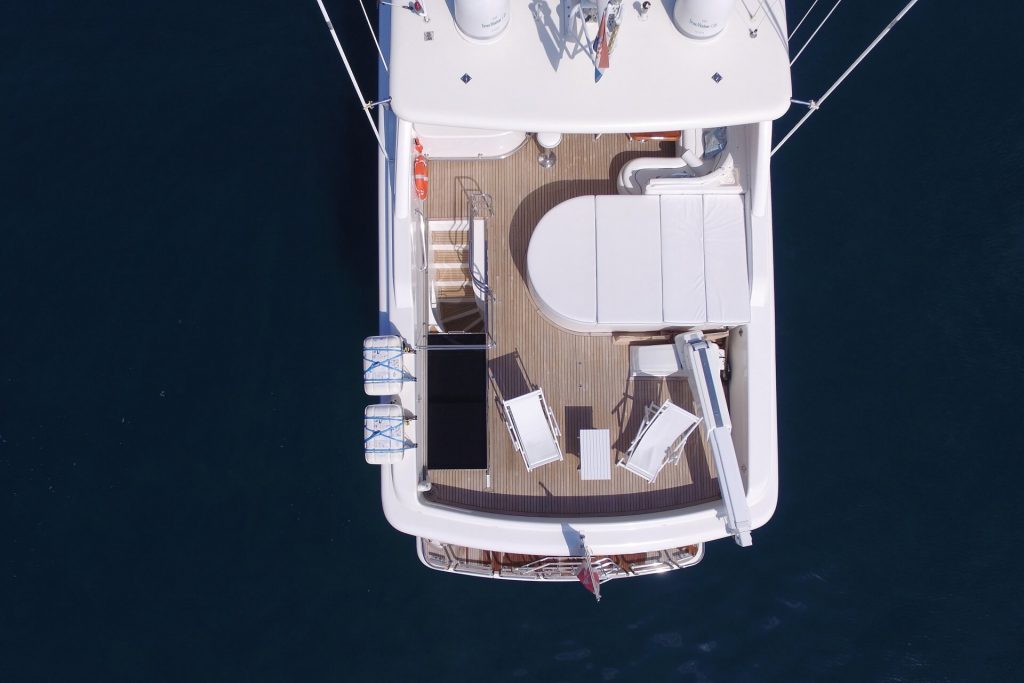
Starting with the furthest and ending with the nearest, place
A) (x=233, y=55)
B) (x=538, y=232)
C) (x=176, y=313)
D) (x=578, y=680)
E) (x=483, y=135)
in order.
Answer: (x=233, y=55) → (x=176, y=313) → (x=578, y=680) → (x=483, y=135) → (x=538, y=232)

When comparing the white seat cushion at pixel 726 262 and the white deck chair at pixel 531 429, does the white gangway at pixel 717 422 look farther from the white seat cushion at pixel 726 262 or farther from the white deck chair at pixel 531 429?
the white deck chair at pixel 531 429

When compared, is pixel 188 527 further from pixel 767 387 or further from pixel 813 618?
pixel 813 618

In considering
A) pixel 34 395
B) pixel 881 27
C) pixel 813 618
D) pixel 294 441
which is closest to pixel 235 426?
pixel 294 441

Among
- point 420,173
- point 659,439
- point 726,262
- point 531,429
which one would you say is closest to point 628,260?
point 726,262

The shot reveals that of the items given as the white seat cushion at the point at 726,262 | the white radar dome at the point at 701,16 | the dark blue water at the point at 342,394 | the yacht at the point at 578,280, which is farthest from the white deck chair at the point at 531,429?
the white radar dome at the point at 701,16

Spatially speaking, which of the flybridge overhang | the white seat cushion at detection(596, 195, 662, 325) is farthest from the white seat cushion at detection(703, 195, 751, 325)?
the flybridge overhang

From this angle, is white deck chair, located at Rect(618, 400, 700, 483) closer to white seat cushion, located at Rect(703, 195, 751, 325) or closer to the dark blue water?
white seat cushion, located at Rect(703, 195, 751, 325)

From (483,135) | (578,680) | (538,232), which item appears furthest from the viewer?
(578,680)
